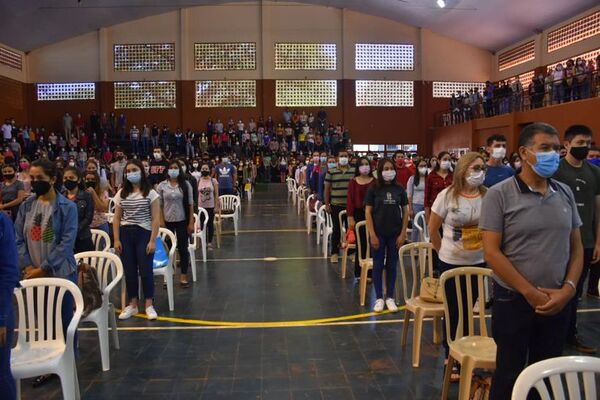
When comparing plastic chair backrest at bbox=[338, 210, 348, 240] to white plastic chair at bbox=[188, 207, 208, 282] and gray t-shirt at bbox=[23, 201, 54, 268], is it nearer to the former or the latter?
white plastic chair at bbox=[188, 207, 208, 282]

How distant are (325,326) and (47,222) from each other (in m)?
2.69

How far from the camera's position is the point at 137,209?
17.6 ft

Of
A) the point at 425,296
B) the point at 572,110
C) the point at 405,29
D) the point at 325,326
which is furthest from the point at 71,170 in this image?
the point at 405,29

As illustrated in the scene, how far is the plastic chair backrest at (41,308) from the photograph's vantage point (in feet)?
11.3

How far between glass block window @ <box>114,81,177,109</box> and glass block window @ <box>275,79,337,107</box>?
532 cm

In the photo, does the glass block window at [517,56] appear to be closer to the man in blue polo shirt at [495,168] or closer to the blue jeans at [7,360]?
the man in blue polo shirt at [495,168]

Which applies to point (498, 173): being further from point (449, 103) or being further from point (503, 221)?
point (449, 103)

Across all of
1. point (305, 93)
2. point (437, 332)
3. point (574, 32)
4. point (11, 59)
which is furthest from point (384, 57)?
point (437, 332)

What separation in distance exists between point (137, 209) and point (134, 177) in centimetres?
32

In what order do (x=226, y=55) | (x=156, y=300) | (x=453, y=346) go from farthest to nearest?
1. (x=226, y=55)
2. (x=156, y=300)
3. (x=453, y=346)

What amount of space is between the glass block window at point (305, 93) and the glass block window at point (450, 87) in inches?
207

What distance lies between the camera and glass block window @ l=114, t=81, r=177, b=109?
26.8m

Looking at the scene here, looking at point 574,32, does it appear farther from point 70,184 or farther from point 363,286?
point 70,184

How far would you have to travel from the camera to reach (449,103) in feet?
89.9
